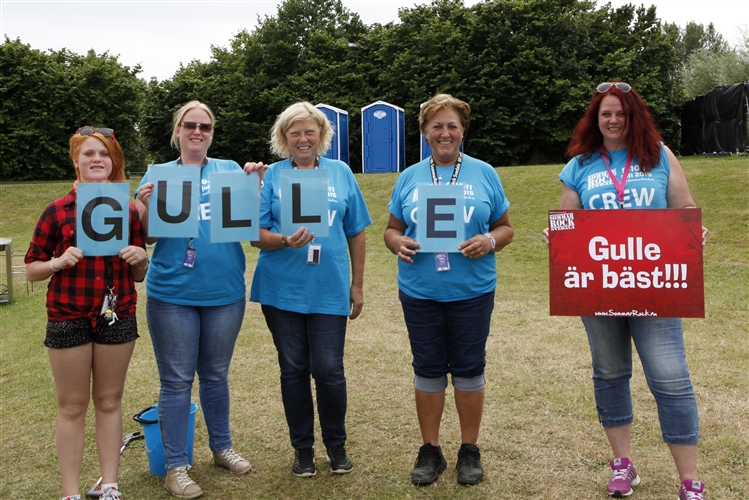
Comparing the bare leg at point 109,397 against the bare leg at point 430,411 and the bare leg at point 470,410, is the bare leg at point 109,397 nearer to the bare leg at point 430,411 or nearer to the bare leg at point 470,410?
the bare leg at point 430,411

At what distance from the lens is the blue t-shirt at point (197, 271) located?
325 cm

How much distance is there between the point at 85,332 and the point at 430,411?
→ 180cm

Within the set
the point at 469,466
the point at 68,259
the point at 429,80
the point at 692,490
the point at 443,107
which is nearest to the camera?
the point at 68,259

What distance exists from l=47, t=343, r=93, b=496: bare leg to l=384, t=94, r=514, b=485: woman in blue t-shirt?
1.61 meters

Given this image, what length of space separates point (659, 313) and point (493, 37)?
29706 mm

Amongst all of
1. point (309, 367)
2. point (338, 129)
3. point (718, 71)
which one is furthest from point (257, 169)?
point (718, 71)

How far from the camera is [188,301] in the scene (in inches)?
128

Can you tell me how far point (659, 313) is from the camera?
295 centimetres

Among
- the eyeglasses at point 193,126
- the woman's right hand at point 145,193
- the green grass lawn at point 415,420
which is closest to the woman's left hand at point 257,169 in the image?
the eyeglasses at point 193,126

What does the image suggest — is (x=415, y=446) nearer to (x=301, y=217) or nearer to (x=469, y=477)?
(x=469, y=477)

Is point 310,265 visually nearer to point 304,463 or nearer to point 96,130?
point 304,463

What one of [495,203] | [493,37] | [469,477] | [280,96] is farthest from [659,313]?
[280,96]

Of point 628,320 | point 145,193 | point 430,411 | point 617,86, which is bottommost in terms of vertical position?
point 430,411

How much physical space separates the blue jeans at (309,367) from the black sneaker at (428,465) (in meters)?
0.45
